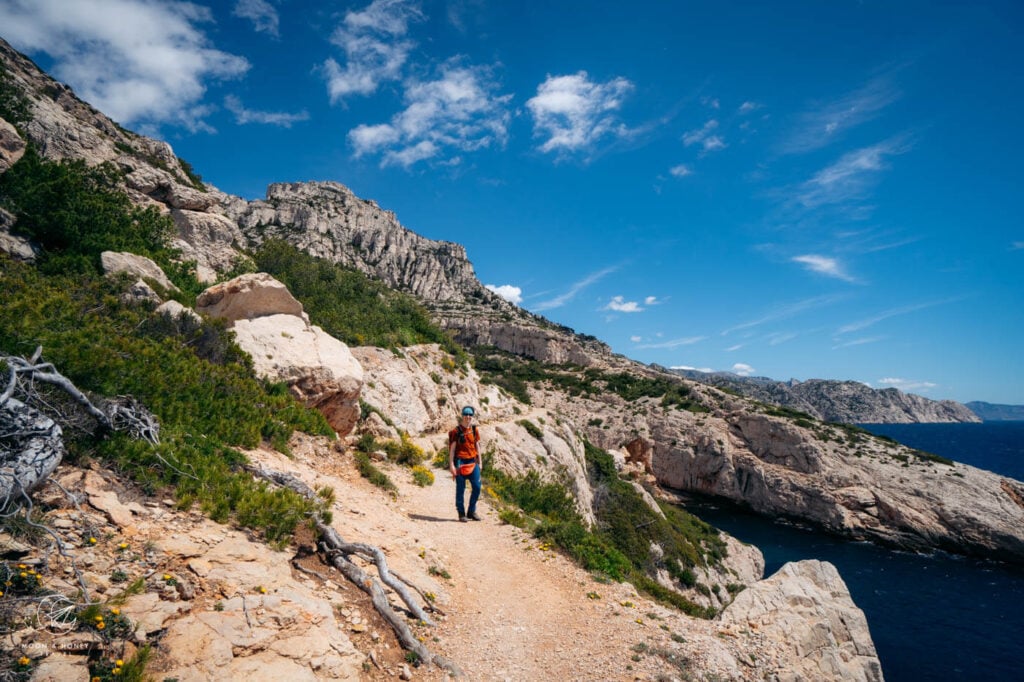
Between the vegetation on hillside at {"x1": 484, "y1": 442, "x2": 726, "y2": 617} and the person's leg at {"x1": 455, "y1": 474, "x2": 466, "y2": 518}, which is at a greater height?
the person's leg at {"x1": 455, "y1": 474, "x2": 466, "y2": 518}

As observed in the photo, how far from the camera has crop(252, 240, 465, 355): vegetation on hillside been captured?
1856cm

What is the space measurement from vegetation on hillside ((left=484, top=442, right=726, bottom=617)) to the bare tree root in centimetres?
408

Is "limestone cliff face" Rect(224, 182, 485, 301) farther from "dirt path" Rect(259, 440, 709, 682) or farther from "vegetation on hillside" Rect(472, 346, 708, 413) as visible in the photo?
"dirt path" Rect(259, 440, 709, 682)

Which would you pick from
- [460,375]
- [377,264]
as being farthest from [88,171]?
[377,264]

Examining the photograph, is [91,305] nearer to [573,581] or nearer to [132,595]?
[132,595]

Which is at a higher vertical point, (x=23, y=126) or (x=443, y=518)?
(x=23, y=126)

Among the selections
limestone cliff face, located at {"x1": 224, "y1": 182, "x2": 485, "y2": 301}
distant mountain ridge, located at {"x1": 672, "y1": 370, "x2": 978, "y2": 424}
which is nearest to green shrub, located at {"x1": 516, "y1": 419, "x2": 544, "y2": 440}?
limestone cliff face, located at {"x1": 224, "y1": 182, "x2": 485, "y2": 301}

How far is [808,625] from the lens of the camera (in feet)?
28.9

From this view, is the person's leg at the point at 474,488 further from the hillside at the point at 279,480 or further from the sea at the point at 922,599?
the sea at the point at 922,599

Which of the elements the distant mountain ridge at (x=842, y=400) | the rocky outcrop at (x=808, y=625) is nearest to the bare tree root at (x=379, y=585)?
the rocky outcrop at (x=808, y=625)

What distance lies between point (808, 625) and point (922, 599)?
33591mm

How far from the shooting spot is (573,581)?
757 centimetres

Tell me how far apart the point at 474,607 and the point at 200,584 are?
3452 mm

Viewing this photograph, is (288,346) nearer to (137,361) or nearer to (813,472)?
(137,361)
